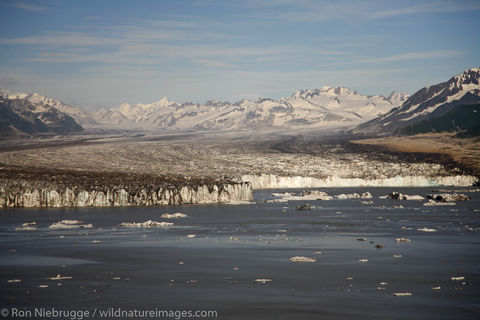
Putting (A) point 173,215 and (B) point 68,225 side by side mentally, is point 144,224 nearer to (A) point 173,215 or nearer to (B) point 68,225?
(B) point 68,225

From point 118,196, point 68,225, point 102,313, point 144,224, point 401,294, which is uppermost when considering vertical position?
point 118,196

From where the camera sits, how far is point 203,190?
85375 millimetres

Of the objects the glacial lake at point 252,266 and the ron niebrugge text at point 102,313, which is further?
the glacial lake at point 252,266

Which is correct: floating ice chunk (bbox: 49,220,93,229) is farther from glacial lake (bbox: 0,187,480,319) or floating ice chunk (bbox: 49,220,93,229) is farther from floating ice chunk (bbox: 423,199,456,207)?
floating ice chunk (bbox: 423,199,456,207)

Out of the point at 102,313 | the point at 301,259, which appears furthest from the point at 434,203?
the point at 102,313

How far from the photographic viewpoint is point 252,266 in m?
37.8

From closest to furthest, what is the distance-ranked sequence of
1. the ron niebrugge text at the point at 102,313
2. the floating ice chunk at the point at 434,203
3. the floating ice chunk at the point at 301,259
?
the ron niebrugge text at the point at 102,313
the floating ice chunk at the point at 301,259
the floating ice chunk at the point at 434,203

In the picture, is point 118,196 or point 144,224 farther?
point 118,196

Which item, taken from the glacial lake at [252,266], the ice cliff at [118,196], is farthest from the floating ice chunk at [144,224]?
the ice cliff at [118,196]

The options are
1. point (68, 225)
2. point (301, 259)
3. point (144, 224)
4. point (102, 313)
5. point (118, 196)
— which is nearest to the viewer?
point (102, 313)

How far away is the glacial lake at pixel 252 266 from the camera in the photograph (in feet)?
92.6

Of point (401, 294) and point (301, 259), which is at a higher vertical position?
point (301, 259)

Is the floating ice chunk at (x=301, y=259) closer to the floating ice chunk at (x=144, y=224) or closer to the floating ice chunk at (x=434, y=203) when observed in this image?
the floating ice chunk at (x=144, y=224)

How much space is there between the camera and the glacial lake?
2823cm
